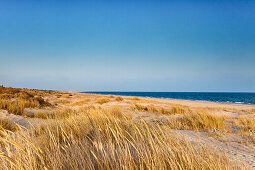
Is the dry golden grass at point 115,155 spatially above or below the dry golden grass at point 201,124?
above

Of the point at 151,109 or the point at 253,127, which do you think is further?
the point at 151,109

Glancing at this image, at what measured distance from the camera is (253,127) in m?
4.84

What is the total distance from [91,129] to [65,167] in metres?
1.33

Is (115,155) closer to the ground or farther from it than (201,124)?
farther from it

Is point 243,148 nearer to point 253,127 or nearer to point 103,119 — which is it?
point 253,127

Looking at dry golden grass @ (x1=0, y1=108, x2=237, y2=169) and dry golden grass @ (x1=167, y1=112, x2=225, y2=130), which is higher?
dry golden grass @ (x1=0, y1=108, x2=237, y2=169)

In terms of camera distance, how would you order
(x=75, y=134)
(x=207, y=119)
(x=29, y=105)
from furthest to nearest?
(x=29, y=105) → (x=207, y=119) → (x=75, y=134)

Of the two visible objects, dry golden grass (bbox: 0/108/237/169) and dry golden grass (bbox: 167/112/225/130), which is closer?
dry golden grass (bbox: 0/108/237/169)

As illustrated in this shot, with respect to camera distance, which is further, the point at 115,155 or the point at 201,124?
the point at 201,124

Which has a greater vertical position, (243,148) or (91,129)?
(91,129)

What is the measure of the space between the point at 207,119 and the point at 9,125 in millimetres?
5397

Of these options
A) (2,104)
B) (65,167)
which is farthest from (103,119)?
(2,104)

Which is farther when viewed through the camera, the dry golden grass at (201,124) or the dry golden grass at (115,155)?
the dry golden grass at (201,124)

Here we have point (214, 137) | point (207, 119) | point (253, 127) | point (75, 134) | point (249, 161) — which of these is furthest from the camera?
point (207, 119)
